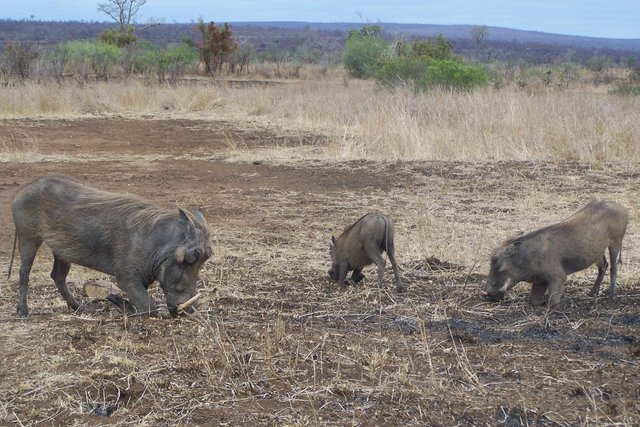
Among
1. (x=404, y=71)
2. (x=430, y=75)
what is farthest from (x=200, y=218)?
(x=404, y=71)

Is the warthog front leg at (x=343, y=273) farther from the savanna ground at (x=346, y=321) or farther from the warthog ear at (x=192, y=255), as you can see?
the warthog ear at (x=192, y=255)

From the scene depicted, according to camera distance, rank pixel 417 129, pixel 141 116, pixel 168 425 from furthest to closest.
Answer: pixel 141 116 → pixel 417 129 → pixel 168 425

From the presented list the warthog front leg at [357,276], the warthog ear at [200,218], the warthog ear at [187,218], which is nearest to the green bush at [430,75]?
the warthog front leg at [357,276]

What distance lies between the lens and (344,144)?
46.1 feet

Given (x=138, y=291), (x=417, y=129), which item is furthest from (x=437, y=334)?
(x=417, y=129)

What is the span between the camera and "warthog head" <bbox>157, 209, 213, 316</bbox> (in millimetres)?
5691

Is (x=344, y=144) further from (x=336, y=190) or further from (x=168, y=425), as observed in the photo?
(x=168, y=425)

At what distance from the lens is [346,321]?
5.81 meters

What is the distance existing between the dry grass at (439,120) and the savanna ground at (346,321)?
0.36 ft

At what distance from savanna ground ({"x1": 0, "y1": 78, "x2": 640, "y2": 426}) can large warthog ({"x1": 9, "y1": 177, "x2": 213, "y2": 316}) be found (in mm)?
234

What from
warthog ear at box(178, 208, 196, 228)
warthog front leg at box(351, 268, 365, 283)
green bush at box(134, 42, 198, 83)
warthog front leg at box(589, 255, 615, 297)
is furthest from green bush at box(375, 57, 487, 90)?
warthog ear at box(178, 208, 196, 228)

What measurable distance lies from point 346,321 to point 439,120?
9.34m

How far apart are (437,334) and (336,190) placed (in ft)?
19.1

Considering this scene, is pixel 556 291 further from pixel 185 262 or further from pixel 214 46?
pixel 214 46
